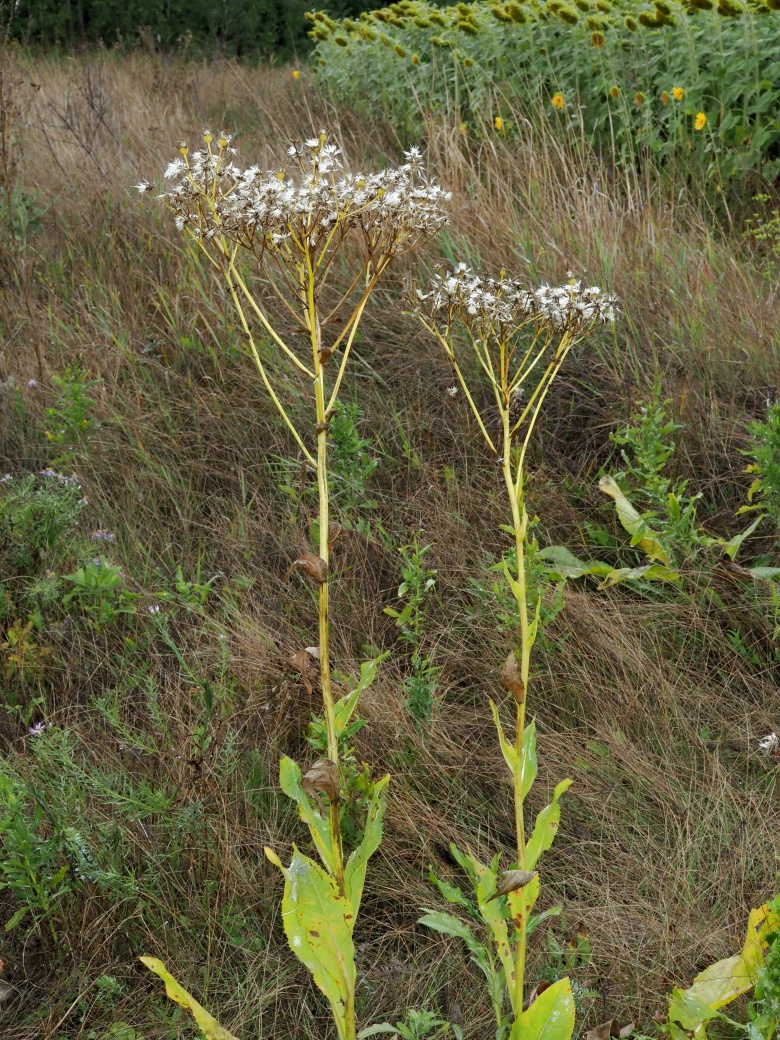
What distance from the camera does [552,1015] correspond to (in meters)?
1.31

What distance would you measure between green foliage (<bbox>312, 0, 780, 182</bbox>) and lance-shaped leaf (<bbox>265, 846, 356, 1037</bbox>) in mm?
3537

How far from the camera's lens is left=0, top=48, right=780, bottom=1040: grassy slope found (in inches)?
68.0

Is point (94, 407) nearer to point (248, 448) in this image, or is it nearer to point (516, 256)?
point (248, 448)

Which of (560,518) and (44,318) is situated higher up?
(44,318)

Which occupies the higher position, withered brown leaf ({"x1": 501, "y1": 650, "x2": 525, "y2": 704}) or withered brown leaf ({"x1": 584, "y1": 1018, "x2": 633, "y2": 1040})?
withered brown leaf ({"x1": 501, "y1": 650, "x2": 525, "y2": 704})

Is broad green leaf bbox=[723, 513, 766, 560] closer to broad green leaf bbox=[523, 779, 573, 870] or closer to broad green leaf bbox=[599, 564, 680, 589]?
broad green leaf bbox=[599, 564, 680, 589]

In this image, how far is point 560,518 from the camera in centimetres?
273

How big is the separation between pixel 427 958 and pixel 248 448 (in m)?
1.64

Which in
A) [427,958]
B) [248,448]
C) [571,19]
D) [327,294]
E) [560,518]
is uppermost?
[571,19]

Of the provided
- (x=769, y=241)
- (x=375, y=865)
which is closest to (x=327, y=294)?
(x=769, y=241)

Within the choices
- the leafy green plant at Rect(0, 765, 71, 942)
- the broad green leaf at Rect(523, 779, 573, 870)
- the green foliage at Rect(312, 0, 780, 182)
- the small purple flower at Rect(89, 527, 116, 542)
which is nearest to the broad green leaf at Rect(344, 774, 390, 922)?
the broad green leaf at Rect(523, 779, 573, 870)

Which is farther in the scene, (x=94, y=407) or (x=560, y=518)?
(x=94, y=407)

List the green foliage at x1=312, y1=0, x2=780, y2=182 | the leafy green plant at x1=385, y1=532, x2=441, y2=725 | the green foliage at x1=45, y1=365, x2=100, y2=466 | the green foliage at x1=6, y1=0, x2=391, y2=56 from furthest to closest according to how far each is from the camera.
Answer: the green foliage at x1=6, y1=0, x2=391, y2=56
the green foliage at x1=312, y1=0, x2=780, y2=182
the green foliage at x1=45, y1=365, x2=100, y2=466
the leafy green plant at x1=385, y1=532, x2=441, y2=725

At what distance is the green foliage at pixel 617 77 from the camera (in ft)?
14.4
